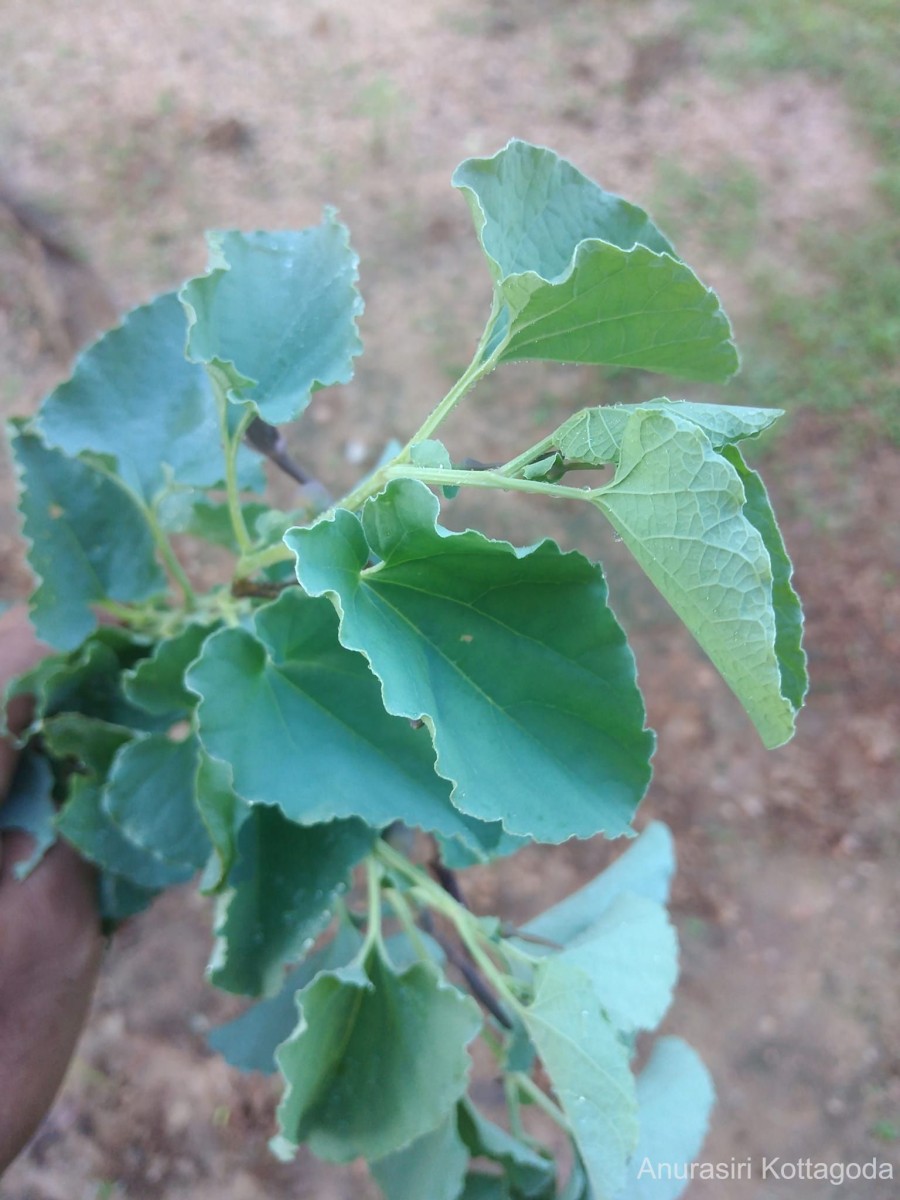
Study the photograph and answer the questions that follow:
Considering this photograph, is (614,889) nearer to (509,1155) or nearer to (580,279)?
(509,1155)

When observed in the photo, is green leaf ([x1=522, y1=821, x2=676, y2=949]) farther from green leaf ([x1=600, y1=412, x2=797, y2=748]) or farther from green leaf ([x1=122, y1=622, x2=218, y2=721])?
green leaf ([x1=600, y1=412, x2=797, y2=748])

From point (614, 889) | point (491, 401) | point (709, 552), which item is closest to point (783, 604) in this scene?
Answer: point (709, 552)

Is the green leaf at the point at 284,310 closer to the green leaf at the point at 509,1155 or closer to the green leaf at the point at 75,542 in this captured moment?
the green leaf at the point at 75,542

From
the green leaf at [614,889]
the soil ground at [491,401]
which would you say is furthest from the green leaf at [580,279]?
the soil ground at [491,401]

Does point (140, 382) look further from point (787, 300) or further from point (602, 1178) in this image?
point (787, 300)

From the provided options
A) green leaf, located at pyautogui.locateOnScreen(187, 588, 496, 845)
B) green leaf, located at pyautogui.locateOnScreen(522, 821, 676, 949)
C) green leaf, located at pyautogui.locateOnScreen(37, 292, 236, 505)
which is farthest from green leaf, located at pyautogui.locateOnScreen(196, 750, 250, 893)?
green leaf, located at pyautogui.locateOnScreen(522, 821, 676, 949)

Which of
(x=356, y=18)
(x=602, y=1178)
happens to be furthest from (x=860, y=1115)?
(x=356, y=18)
